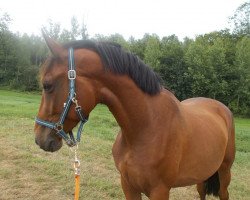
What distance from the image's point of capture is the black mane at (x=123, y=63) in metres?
2.37

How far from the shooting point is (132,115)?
2.56 metres

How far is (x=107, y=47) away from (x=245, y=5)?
41.9 metres

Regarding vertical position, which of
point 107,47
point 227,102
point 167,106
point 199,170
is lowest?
point 227,102

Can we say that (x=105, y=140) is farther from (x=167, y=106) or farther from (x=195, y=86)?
(x=195, y=86)

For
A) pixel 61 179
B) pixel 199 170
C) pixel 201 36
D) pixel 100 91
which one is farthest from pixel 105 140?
pixel 201 36

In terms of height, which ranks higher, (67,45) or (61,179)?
(67,45)

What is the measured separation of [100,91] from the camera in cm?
238

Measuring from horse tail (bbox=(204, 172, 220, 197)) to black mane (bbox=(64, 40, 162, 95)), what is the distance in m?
1.99

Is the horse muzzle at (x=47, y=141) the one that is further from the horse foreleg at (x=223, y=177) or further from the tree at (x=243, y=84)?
the tree at (x=243, y=84)

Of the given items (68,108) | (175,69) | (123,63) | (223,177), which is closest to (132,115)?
(123,63)

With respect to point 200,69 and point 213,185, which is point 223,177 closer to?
point 213,185

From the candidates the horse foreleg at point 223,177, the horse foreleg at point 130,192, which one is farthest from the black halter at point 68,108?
the horse foreleg at point 223,177

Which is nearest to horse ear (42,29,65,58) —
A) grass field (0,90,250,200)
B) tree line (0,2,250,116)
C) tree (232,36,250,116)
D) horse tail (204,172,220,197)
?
horse tail (204,172,220,197)

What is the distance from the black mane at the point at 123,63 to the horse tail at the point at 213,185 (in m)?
1.99
